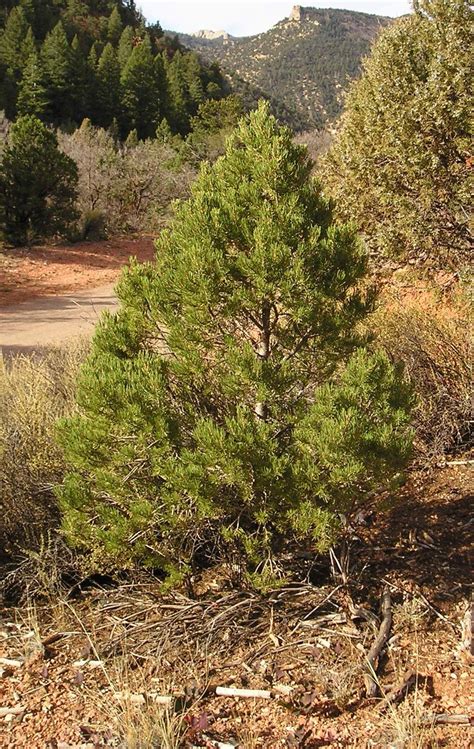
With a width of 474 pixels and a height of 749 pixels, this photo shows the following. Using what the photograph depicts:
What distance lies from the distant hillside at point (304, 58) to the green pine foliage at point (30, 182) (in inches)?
1963

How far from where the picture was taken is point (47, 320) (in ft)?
37.4

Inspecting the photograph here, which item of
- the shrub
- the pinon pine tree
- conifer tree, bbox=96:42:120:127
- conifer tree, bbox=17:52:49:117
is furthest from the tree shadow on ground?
conifer tree, bbox=96:42:120:127

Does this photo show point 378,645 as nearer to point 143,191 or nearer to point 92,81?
point 143,191

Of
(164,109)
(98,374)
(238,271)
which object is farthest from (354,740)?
(164,109)

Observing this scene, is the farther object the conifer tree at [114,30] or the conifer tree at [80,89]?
the conifer tree at [114,30]

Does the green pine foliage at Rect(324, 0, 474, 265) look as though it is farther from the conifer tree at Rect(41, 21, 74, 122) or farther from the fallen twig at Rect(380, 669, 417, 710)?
the conifer tree at Rect(41, 21, 74, 122)

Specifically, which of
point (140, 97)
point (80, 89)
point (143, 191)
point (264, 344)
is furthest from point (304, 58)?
point (264, 344)

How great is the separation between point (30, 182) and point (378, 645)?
1872cm

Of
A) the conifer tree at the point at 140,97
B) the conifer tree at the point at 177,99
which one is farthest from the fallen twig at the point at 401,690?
the conifer tree at the point at 177,99

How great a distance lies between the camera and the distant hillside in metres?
78.6

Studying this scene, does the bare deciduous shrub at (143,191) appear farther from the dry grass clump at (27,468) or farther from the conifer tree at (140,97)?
the dry grass clump at (27,468)

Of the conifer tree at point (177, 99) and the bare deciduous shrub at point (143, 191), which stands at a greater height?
the conifer tree at point (177, 99)

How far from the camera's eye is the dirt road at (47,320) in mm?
9531

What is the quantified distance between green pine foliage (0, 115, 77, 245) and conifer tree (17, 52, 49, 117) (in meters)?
24.7
